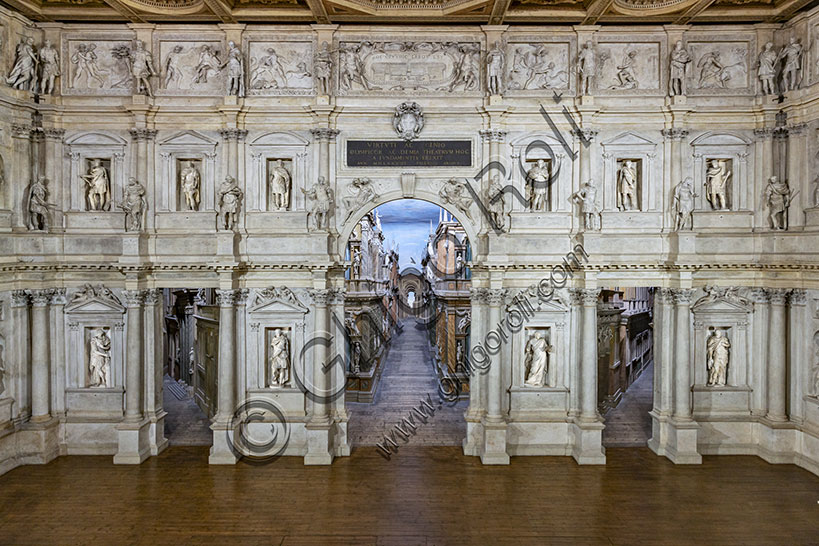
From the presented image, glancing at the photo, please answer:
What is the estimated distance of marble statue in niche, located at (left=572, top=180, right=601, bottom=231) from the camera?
12.2m

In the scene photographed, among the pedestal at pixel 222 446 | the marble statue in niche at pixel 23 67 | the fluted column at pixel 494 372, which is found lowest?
the pedestal at pixel 222 446

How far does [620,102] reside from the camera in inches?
498

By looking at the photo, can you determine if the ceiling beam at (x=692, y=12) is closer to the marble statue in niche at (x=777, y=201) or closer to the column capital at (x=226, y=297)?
the marble statue in niche at (x=777, y=201)

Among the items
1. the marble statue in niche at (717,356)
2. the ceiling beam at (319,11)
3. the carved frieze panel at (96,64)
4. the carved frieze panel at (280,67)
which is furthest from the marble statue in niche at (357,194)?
the marble statue in niche at (717,356)

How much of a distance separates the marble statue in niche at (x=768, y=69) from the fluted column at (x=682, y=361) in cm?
572

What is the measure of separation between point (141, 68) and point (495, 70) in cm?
924

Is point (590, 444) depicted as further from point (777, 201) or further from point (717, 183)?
point (777, 201)

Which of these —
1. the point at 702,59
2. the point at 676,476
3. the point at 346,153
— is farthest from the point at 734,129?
the point at 346,153

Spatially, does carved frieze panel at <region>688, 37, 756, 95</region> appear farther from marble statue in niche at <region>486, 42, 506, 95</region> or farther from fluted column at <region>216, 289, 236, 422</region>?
fluted column at <region>216, 289, 236, 422</region>

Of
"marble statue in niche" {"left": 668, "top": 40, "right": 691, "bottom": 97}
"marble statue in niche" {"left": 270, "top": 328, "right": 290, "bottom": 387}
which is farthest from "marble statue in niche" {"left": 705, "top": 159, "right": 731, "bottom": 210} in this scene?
"marble statue in niche" {"left": 270, "top": 328, "right": 290, "bottom": 387}

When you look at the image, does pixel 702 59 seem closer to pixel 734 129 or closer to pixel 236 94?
pixel 734 129

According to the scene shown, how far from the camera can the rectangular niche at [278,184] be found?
12680mm

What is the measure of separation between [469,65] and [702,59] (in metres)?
6.31

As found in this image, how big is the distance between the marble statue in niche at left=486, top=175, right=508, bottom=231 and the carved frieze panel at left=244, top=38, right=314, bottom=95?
552 centimetres
